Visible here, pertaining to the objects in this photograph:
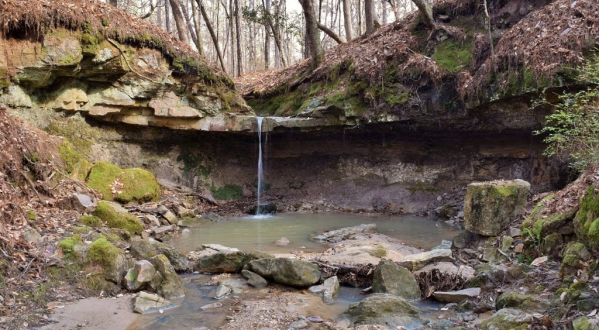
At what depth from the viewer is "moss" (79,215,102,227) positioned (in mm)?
6491

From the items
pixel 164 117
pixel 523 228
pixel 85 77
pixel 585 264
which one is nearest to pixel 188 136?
pixel 164 117

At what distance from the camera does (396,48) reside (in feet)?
39.2

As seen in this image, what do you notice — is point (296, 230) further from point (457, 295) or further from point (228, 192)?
point (457, 295)

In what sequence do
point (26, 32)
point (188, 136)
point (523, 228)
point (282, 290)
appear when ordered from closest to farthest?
point (282, 290)
point (523, 228)
point (26, 32)
point (188, 136)

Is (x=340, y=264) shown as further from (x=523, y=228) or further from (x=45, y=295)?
(x=45, y=295)

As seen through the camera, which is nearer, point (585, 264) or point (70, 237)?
point (585, 264)

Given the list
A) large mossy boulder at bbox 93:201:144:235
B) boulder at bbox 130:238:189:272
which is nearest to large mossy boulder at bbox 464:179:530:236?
boulder at bbox 130:238:189:272

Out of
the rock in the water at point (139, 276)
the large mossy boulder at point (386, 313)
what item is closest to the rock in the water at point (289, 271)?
the large mossy boulder at point (386, 313)

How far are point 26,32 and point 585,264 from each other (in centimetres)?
1061

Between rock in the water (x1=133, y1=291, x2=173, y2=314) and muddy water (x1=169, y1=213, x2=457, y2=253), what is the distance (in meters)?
2.73

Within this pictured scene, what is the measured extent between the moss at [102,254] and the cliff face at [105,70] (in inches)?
238

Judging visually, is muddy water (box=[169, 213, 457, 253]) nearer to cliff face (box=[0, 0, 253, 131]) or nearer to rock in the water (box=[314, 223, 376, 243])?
rock in the water (box=[314, 223, 376, 243])

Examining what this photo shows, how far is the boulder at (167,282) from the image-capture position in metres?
4.91

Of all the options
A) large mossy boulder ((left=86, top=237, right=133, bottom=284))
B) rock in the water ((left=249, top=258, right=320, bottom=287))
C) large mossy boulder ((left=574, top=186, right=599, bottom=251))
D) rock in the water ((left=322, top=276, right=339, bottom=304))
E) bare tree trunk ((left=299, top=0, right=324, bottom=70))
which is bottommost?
rock in the water ((left=322, top=276, right=339, bottom=304))
